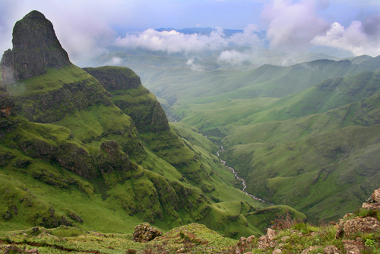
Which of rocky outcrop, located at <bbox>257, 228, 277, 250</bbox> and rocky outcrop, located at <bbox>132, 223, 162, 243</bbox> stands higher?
rocky outcrop, located at <bbox>257, 228, 277, 250</bbox>

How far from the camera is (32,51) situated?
6398 inches

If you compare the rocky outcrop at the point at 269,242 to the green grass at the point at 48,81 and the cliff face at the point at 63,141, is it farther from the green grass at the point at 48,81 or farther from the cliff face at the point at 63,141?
the green grass at the point at 48,81

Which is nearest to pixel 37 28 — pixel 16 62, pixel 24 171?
pixel 16 62

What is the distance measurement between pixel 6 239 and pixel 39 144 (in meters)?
82.3

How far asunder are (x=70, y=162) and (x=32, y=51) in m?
118

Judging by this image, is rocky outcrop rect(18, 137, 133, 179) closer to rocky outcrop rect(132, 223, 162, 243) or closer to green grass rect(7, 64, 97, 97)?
rocky outcrop rect(132, 223, 162, 243)

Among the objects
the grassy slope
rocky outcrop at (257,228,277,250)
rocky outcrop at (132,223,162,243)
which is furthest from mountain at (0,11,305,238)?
rocky outcrop at (257,228,277,250)

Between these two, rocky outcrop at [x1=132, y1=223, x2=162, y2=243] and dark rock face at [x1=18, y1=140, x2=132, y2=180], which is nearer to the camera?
rocky outcrop at [x1=132, y1=223, x2=162, y2=243]

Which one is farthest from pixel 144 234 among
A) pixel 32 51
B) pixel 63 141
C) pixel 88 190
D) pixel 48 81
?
pixel 32 51

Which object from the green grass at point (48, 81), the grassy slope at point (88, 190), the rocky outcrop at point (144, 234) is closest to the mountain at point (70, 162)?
the grassy slope at point (88, 190)

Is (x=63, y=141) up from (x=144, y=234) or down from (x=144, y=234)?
up

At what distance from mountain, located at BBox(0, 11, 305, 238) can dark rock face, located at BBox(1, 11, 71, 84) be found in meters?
0.59

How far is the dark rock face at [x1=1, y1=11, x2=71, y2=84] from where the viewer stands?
14950cm

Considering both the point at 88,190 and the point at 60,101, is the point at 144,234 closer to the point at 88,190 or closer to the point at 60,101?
the point at 88,190
